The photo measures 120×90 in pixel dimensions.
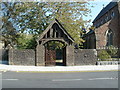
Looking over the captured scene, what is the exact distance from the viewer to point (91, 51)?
18922 millimetres

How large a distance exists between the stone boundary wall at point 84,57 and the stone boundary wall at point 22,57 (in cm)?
540

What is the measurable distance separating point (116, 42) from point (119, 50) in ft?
31.3

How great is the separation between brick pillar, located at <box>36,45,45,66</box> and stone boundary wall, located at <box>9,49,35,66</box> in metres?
0.55

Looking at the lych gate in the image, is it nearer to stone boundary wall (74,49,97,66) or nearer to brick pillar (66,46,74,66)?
brick pillar (66,46,74,66)

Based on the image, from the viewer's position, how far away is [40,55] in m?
18.1

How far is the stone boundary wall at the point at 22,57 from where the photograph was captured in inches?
716

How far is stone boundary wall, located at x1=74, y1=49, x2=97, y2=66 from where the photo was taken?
18.6 m

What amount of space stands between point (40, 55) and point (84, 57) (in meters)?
5.45

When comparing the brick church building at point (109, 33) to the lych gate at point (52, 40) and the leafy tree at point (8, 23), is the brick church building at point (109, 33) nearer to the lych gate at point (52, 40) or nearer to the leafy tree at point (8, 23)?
the lych gate at point (52, 40)

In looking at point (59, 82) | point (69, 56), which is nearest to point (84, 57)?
point (69, 56)

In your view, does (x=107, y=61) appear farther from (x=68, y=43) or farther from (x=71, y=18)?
(x=71, y=18)

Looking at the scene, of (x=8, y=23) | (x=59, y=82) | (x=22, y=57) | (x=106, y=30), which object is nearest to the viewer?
(x=59, y=82)

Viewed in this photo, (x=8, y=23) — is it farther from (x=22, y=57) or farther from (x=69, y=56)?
(x=69, y=56)

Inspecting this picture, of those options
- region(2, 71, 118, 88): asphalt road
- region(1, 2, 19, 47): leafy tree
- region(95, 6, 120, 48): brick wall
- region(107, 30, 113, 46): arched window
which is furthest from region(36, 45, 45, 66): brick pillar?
region(107, 30, 113, 46): arched window
